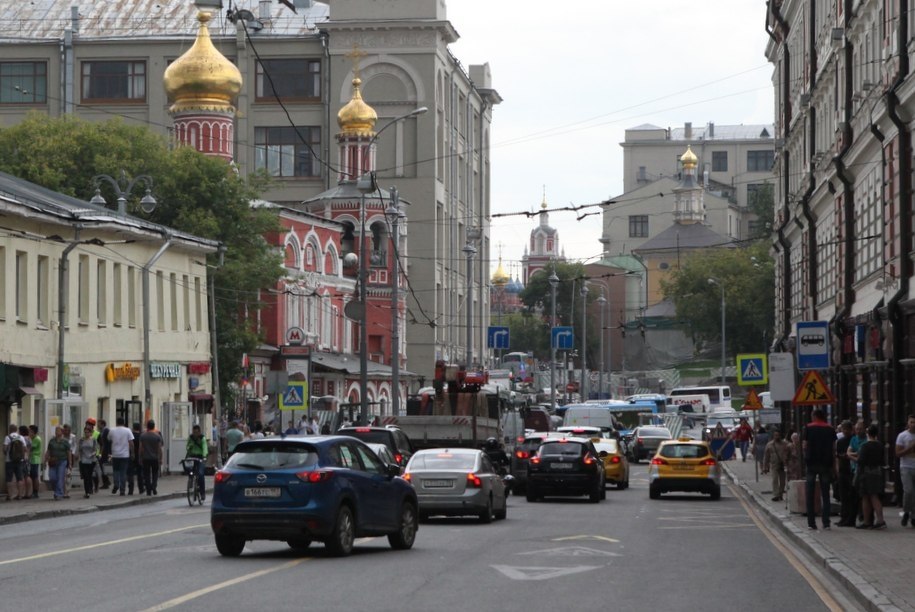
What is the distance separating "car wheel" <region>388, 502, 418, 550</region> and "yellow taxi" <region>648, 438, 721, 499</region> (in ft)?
58.9

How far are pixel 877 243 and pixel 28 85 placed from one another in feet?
248

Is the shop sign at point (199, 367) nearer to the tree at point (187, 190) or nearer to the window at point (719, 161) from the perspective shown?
the tree at point (187, 190)

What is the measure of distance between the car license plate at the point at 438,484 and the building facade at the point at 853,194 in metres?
8.77

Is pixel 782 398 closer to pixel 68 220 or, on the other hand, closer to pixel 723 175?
pixel 68 220

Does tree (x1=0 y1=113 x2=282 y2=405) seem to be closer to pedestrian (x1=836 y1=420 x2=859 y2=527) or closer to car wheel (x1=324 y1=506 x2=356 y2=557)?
pedestrian (x1=836 y1=420 x2=859 y2=527)

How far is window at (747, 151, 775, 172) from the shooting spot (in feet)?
590

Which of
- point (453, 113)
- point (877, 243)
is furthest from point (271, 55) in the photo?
point (877, 243)

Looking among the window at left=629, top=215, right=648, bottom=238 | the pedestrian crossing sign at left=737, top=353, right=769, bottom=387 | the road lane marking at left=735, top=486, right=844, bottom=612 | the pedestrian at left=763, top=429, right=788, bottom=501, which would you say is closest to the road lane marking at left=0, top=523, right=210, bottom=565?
the road lane marking at left=735, top=486, right=844, bottom=612

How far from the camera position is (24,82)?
10369 cm

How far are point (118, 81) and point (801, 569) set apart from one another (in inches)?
3503

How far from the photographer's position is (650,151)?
182 meters

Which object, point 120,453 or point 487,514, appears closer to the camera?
point 487,514

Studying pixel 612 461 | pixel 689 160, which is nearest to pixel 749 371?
pixel 612 461

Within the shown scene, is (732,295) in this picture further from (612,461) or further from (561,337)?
(612,461)
